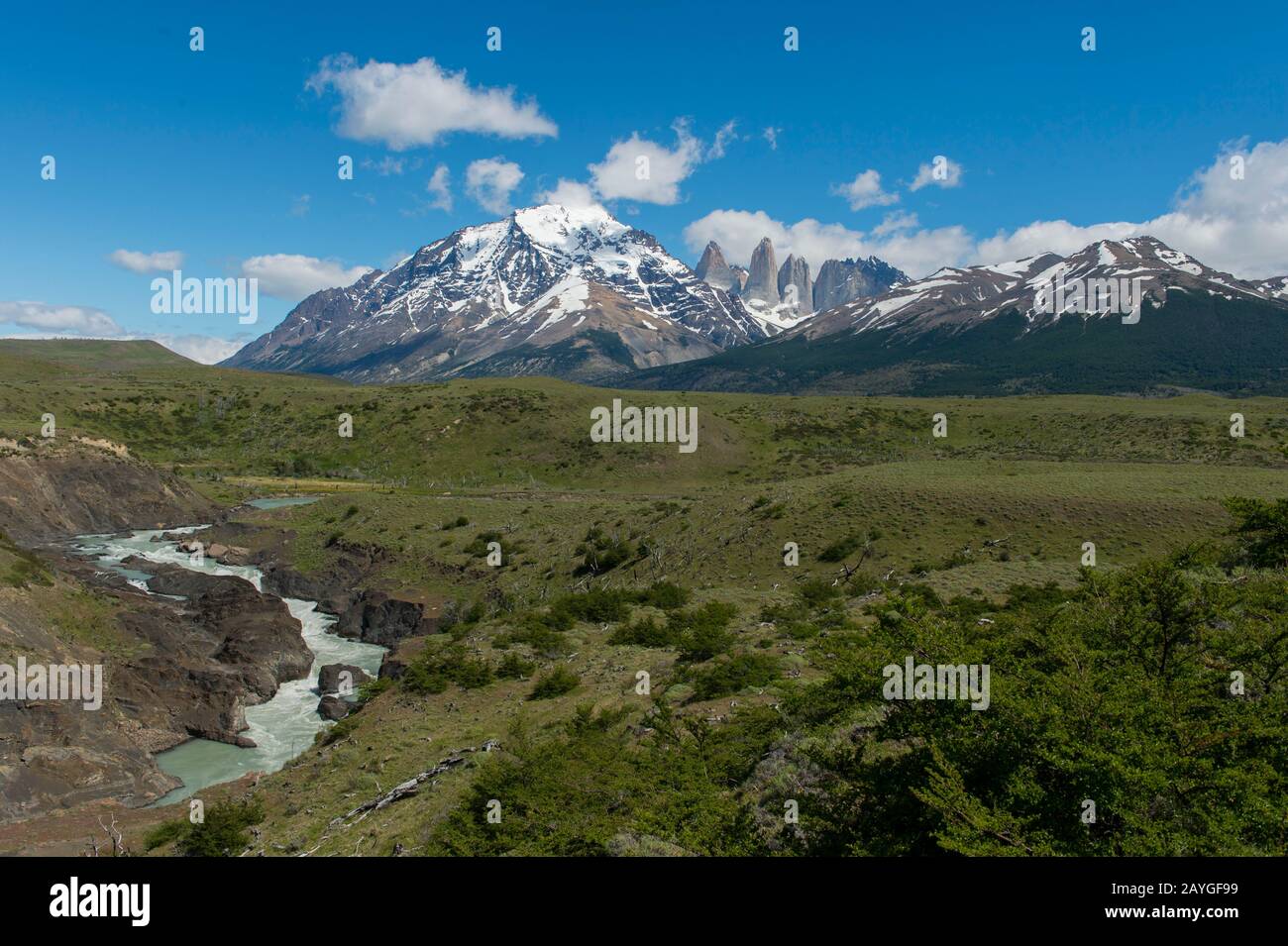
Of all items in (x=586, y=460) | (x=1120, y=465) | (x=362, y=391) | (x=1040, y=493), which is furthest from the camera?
(x=362, y=391)

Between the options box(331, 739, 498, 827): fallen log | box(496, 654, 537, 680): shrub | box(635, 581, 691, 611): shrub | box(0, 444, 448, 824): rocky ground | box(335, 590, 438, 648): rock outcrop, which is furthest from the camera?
box(335, 590, 438, 648): rock outcrop

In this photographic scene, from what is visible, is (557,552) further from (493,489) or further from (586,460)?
(586,460)

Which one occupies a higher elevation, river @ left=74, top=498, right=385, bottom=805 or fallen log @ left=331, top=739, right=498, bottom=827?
fallen log @ left=331, top=739, right=498, bottom=827

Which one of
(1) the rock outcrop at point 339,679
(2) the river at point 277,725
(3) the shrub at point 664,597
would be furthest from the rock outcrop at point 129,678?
(3) the shrub at point 664,597

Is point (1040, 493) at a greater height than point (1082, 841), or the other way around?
point (1040, 493)

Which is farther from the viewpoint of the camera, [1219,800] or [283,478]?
[283,478]

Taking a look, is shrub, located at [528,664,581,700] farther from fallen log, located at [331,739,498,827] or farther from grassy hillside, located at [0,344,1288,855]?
fallen log, located at [331,739,498,827]

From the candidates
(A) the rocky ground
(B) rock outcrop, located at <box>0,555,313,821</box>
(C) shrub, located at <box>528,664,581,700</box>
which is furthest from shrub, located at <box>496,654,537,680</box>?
(B) rock outcrop, located at <box>0,555,313,821</box>

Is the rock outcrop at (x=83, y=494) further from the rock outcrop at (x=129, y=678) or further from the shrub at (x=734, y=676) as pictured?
the shrub at (x=734, y=676)

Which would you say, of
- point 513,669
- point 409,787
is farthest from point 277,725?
point 409,787

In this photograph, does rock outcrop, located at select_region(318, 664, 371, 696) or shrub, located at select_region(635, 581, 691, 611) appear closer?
rock outcrop, located at select_region(318, 664, 371, 696)
